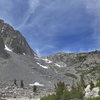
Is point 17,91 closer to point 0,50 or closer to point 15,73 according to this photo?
point 15,73

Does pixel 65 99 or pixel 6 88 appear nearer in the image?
pixel 65 99

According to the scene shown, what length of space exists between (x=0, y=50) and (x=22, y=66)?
28.3 meters

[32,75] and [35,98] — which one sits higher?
[32,75]

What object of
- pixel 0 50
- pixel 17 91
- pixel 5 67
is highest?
pixel 0 50

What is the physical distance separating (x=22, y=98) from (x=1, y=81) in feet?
88.7

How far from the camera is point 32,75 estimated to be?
125562 millimetres

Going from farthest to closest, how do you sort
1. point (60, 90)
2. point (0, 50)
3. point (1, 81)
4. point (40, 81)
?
point (0, 50) → point (40, 81) → point (1, 81) → point (60, 90)

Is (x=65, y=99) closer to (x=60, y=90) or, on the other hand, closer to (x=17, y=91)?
(x=60, y=90)

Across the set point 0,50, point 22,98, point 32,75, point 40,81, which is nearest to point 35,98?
point 22,98

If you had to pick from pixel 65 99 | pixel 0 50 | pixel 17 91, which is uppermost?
pixel 0 50

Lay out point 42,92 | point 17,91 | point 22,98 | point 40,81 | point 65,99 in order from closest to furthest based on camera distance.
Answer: point 65,99, point 22,98, point 17,91, point 42,92, point 40,81

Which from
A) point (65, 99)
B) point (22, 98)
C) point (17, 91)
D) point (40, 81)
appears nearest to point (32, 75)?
point (40, 81)

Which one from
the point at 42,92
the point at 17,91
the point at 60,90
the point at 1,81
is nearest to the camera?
the point at 60,90

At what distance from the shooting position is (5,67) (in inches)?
5015
